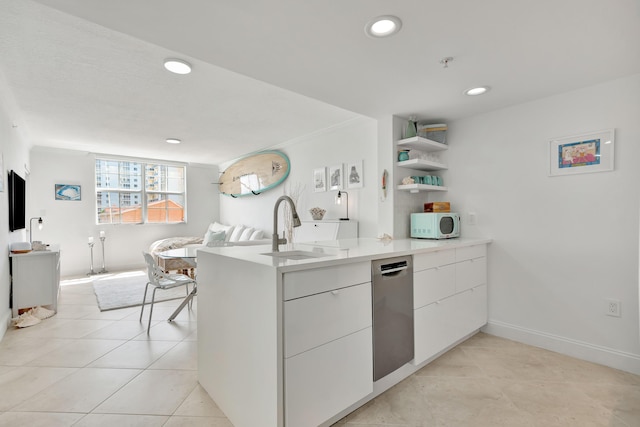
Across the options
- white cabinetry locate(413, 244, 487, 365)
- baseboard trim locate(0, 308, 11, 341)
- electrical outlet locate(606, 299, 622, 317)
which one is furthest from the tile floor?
electrical outlet locate(606, 299, 622, 317)

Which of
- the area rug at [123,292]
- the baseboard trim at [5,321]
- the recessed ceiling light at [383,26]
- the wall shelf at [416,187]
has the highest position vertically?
the recessed ceiling light at [383,26]

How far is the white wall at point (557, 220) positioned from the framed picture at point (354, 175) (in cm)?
112

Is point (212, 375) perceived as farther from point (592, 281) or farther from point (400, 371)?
point (592, 281)

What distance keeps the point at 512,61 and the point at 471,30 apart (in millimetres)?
560

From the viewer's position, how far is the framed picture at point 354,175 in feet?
12.6

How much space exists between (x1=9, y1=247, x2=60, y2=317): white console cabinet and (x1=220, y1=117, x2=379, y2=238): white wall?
301 centimetres

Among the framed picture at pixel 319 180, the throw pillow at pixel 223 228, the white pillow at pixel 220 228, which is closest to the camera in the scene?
the framed picture at pixel 319 180

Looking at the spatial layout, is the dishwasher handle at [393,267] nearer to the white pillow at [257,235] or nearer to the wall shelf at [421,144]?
the wall shelf at [421,144]

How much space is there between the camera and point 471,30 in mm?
1666

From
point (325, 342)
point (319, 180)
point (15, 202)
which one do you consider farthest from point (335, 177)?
point (15, 202)

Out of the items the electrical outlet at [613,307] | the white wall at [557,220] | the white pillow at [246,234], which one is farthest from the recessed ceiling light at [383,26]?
the white pillow at [246,234]

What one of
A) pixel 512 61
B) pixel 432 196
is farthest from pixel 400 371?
pixel 512 61

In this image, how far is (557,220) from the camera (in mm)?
2582

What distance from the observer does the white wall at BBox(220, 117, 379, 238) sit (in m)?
3.76
